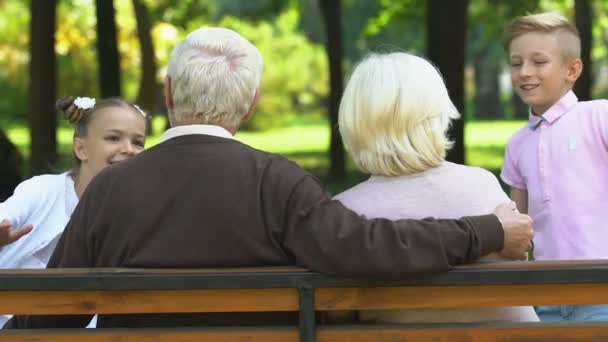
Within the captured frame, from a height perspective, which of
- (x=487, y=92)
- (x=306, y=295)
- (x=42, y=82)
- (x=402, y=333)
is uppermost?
(x=42, y=82)

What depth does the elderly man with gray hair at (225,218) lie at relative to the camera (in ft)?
9.75

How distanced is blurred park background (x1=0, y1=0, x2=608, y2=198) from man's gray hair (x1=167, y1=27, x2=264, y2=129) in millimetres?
568

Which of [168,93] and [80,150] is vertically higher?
[168,93]

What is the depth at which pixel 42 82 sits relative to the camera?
46.5ft

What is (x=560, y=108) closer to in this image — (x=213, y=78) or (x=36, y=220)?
(x=213, y=78)

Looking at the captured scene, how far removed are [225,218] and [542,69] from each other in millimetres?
1739

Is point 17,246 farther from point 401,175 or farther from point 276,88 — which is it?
point 276,88

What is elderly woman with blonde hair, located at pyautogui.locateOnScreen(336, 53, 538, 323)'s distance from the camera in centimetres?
316

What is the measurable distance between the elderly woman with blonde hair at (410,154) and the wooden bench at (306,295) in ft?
0.57

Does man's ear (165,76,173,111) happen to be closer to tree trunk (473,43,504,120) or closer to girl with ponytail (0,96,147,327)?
girl with ponytail (0,96,147,327)

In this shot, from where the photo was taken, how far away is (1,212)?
4047mm

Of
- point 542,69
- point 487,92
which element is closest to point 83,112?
point 542,69

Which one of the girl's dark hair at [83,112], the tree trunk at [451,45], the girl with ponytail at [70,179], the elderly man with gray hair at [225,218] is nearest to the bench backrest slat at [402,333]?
the elderly man with gray hair at [225,218]

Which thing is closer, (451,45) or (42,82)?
(451,45)
